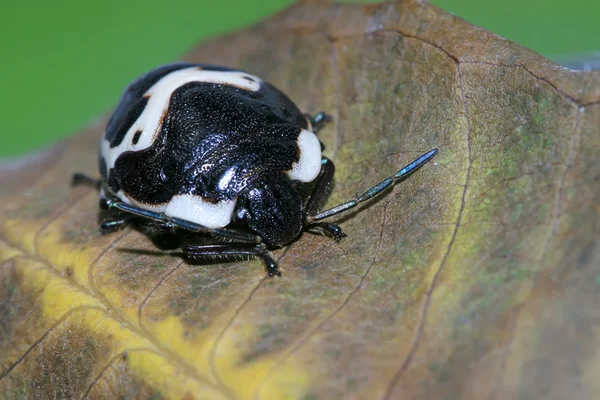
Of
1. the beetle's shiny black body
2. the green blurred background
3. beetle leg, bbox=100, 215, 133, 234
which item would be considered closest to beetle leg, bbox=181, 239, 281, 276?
the beetle's shiny black body

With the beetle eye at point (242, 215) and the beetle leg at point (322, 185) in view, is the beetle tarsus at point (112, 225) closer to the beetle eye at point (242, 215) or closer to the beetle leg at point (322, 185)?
the beetle eye at point (242, 215)

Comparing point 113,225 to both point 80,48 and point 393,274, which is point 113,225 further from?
point 80,48

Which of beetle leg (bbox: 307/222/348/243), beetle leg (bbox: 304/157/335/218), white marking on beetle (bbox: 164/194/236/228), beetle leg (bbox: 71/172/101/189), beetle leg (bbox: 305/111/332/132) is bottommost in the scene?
beetle leg (bbox: 71/172/101/189)

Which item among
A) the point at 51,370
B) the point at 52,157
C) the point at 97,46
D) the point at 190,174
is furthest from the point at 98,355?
the point at 97,46

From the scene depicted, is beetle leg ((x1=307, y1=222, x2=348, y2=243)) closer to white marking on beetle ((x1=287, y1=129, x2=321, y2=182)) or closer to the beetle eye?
white marking on beetle ((x1=287, y1=129, x2=321, y2=182))

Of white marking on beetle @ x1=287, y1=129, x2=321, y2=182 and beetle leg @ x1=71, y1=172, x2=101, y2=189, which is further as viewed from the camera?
beetle leg @ x1=71, y1=172, x2=101, y2=189

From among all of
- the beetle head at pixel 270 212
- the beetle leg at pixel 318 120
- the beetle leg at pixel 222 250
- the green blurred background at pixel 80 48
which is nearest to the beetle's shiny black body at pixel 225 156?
the beetle head at pixel 270 212
